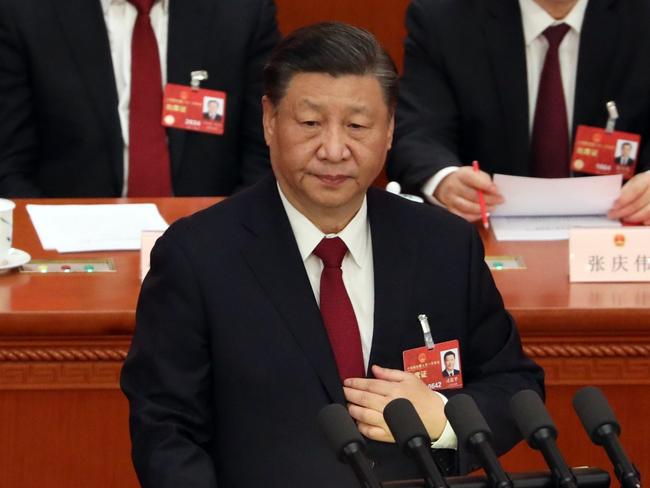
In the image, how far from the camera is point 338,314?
2.37 metres

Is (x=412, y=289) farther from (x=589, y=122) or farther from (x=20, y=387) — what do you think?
(x=589, y=122)

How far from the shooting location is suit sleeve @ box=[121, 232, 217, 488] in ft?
7.29

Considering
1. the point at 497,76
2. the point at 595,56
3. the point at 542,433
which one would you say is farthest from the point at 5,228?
the point at 542,433

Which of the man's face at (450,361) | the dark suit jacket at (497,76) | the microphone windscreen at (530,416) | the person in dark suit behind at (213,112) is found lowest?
the man's face at (450,361)

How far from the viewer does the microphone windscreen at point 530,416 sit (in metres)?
1.59

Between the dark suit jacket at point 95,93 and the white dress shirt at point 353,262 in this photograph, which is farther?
the dark suit jacket at point 95,93

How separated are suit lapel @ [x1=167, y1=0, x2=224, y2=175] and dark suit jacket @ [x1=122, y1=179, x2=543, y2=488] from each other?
1.72 m

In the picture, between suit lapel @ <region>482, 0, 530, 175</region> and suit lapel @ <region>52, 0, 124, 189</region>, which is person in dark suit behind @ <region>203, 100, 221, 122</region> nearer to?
suit lapel @ <region>52, 0, 124, 189</region>

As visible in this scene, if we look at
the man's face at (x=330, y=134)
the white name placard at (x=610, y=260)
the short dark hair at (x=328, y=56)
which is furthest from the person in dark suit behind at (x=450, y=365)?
the white name placard at (x=610, y=260)

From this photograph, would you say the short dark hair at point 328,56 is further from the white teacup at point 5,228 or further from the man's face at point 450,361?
the white teacup at point 5,228

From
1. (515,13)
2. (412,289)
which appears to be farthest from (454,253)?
(515,13)

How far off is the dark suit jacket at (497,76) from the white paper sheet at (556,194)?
1.22ft

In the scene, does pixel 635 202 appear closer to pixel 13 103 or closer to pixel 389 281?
pixel 389 281

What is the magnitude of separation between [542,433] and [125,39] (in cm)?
276
